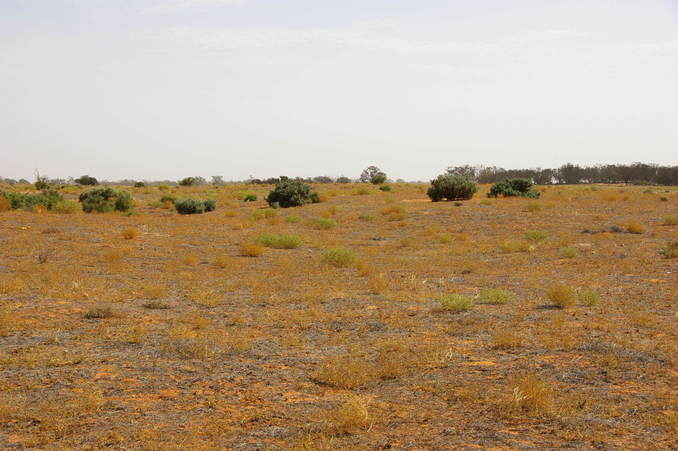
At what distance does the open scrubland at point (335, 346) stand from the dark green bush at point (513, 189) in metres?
18.9

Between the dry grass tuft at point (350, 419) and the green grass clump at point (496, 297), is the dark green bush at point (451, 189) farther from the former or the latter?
the dry grass tuft at point (350, 419)

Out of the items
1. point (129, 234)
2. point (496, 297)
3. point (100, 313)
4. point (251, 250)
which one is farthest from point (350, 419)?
point (129, 234)

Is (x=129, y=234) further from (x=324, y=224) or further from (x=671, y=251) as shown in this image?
(x=671, y=251)

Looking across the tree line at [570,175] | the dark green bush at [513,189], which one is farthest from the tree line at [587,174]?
the dark green bush at [513,189]

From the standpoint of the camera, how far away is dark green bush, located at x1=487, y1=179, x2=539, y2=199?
3810cm

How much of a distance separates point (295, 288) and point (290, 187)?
2340 centimetres

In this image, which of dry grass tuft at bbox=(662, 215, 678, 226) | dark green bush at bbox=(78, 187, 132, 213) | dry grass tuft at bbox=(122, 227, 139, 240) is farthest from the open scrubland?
dark green bush at bbox=(78, 187, 132, 213)

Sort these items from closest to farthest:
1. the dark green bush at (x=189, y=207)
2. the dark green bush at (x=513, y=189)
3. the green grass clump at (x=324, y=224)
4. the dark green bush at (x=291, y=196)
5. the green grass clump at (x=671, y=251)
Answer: the green grass clump at (x=671, y=251), the green grass clump at (x=324, y=224), the dark green bush at (x=189, y=207), the dark green bush at (x=291, y=196), the dark green bush at (x=513, y=189)

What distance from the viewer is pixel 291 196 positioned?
3588 cm

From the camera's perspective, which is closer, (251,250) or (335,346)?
(335,346)

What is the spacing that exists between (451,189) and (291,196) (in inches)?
384

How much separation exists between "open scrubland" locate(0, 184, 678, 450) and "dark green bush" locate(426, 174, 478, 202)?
16635 millimetres

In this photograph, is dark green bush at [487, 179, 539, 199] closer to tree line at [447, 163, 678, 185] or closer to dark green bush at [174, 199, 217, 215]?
dark green bush at [174, 199, 217, 215]

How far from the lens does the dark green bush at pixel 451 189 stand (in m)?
36.1
